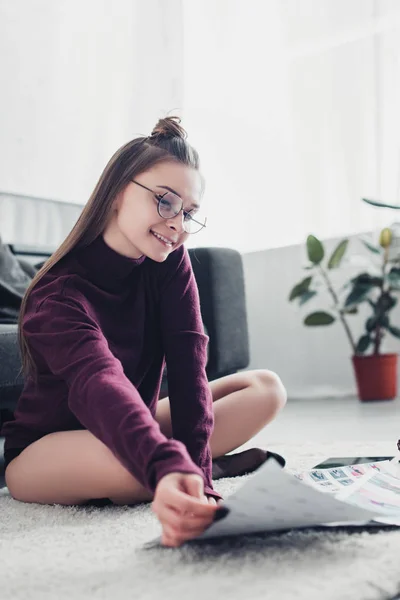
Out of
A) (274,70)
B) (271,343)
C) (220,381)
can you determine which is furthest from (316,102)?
(220,381)

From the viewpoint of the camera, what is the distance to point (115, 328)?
3.86ft

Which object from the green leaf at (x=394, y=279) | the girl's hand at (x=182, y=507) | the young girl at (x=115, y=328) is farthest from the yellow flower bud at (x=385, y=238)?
the girl's hand at (x=182, y=507)

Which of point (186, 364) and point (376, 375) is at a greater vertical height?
point (186, 364)

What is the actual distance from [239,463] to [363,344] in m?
1.75

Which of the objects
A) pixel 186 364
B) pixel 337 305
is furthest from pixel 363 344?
pixel 186 364

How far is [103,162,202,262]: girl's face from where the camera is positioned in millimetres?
Result: 1066

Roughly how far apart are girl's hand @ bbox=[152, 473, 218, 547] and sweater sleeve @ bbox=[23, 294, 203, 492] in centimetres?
1

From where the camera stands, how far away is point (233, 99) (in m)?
3.47

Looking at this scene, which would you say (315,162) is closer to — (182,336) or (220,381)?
(220,381)

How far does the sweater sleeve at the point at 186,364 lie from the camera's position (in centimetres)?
109

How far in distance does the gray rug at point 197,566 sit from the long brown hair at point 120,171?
0.38m

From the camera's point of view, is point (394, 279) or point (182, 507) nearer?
point (182, 507)

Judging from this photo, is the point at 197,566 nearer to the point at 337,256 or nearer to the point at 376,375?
the point at 376,375

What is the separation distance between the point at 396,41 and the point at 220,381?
2.18 m
